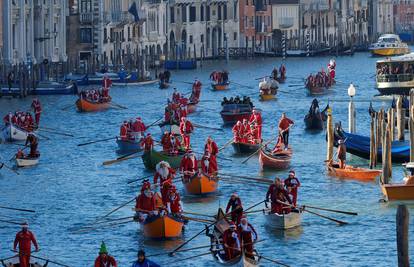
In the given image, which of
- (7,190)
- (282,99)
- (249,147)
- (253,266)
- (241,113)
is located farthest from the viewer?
(282,99)

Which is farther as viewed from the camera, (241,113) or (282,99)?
(282,99)

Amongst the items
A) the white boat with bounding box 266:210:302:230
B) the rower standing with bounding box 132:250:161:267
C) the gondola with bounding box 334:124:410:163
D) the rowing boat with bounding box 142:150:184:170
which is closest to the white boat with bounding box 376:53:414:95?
the gondola with bounding box 334:124:410:163

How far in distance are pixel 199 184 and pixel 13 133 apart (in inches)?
720

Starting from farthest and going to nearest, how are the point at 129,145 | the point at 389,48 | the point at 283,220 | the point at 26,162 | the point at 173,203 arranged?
the point at 389,48 < the point at 129,145 < the point at 26,162 < the point at 283,220 < the point at 173,203

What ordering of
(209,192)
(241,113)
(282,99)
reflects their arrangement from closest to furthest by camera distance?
(209,192) → (241,113) → (282,99)

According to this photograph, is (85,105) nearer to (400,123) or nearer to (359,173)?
(400,123)

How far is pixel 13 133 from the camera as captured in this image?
213 feet

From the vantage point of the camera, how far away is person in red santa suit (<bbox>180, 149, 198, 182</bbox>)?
158 ft

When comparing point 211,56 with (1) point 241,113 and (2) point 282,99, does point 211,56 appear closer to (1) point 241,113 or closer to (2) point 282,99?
(2) point 282,99

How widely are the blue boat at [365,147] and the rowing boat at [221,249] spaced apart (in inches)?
624

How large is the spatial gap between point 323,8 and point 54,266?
129 m

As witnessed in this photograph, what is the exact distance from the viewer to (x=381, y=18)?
196000mm

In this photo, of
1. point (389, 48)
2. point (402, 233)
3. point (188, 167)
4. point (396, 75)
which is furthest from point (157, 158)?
point (389, 48)

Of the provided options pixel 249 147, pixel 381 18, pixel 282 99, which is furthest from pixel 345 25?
pixel 249 147
